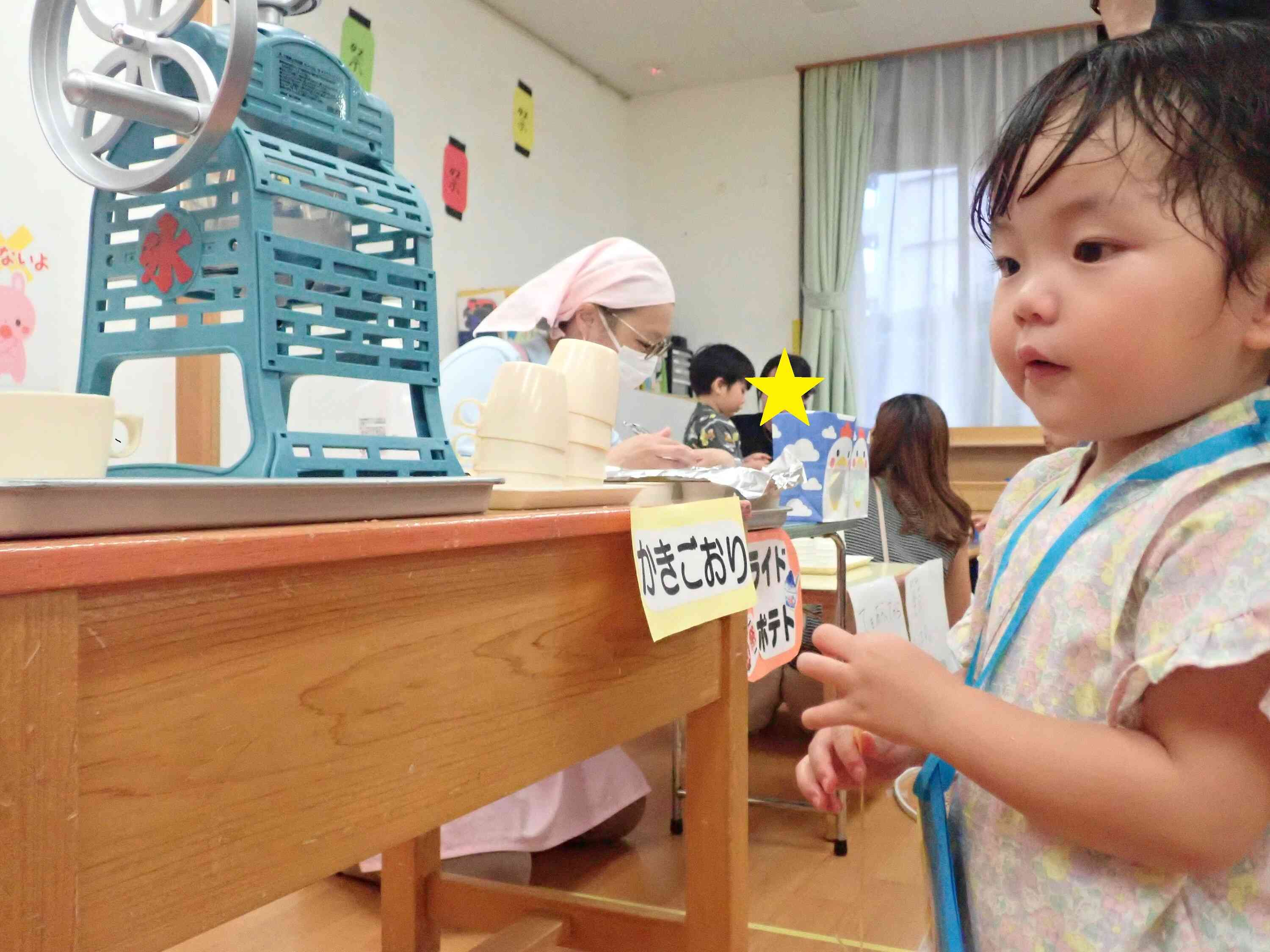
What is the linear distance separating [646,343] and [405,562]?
169 cm

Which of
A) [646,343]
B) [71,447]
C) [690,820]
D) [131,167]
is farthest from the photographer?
[646,343]

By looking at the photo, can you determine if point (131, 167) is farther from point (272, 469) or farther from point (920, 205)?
point (920, 205)

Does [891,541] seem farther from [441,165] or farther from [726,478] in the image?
[441,165]

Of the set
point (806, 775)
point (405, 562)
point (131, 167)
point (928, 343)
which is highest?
point (928, 343)

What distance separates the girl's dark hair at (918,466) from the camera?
2646 millimetres

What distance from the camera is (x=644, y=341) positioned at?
2.23 meters

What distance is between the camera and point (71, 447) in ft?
1.80

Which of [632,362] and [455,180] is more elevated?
[455,180]

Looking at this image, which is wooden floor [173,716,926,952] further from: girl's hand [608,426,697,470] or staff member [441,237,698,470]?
staff member [441,237,698,470]

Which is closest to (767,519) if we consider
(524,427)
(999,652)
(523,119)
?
(524,427)

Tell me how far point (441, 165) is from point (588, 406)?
315cm

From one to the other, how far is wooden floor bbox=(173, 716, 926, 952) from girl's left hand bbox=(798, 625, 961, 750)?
2.62 feet

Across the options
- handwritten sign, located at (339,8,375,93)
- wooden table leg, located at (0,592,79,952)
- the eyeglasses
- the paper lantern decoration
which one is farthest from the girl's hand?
the paper lantern decoration

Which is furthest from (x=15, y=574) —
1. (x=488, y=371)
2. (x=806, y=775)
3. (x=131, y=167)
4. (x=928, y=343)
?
(x=928, y=343)
